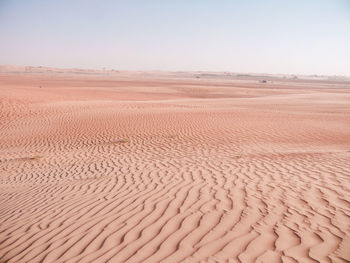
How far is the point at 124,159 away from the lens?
8477 millimetres

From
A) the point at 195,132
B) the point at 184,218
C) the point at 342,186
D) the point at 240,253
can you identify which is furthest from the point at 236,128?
the point at 240,253

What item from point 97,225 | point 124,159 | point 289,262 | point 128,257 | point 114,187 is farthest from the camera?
point 124,159

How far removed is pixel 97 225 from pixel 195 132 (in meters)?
8.26

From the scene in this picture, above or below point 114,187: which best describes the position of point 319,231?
above

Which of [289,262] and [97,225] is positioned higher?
[289,262]

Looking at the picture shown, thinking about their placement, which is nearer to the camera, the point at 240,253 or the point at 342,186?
the point at 240,253

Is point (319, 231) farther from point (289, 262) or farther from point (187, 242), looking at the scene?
point (187, 242)

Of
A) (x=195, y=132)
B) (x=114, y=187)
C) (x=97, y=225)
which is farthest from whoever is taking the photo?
(x=195, y=132)

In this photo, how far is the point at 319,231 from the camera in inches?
140

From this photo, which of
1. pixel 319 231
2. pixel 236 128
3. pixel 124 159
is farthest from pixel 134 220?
pixel 236 128

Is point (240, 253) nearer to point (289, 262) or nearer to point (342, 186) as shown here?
point (289, 262)

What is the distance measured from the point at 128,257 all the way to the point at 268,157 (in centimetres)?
554

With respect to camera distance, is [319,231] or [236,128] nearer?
[319,231]

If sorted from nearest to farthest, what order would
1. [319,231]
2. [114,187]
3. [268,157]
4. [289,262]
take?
[289,262] < [319,231] < [114,187] < [268,157]
